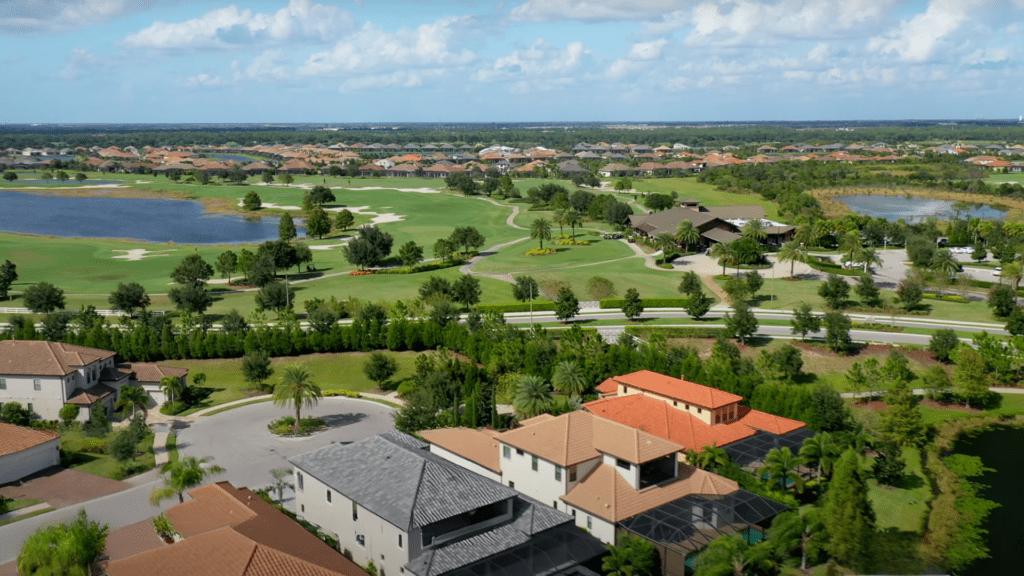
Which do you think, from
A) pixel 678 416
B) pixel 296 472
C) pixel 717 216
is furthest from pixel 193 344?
pixel 717 216

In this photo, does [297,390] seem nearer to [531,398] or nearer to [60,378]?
[531,398]

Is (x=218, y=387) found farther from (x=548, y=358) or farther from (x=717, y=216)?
(x=717, y=216)

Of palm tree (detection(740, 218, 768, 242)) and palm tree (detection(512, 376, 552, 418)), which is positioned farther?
palm tree (detection(740, 218, 768, 242))

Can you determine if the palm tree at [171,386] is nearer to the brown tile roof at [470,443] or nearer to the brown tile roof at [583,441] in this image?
the brown tile roof at [470,443]

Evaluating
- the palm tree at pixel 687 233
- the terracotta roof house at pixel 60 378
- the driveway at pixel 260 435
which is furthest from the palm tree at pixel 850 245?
the terracotta roof house at pixel 60 378

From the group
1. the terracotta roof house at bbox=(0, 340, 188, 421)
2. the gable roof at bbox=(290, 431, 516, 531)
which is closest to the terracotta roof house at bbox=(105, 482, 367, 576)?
the gable roof at bbox=(290, 431, 516, 531)

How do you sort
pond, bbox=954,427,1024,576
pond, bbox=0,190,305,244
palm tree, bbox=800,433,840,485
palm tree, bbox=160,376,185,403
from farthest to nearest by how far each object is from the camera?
pond, bbox=0,190,305,244
palm tree, bbox=160,376,185,403
palm tree, bbox=800,433,840,485
pond, bbox=954,427,1024,576

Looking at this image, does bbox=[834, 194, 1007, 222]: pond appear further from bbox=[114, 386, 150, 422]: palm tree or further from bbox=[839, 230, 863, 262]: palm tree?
bbox=[114, 386, 150, 422]: palm tree
